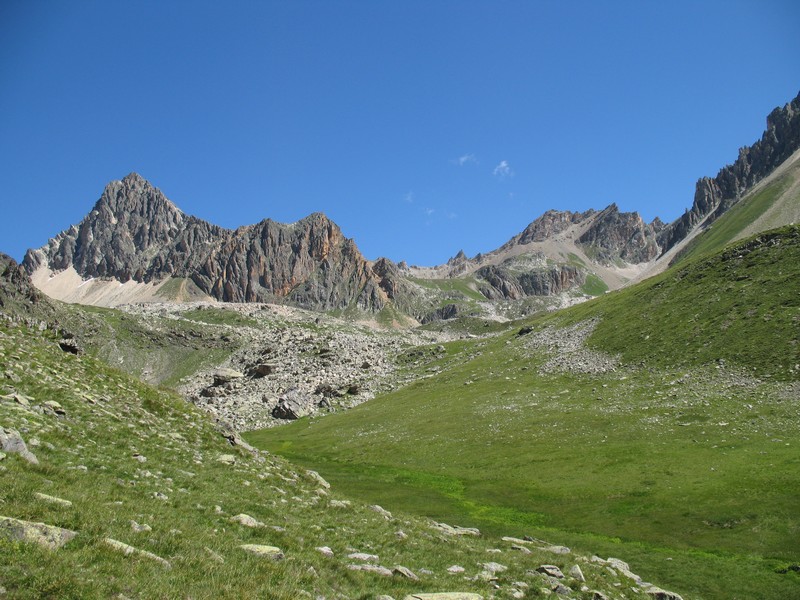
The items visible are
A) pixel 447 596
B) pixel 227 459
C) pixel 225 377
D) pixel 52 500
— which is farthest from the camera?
pixel 225 377

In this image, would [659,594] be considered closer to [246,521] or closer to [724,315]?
[246,521]

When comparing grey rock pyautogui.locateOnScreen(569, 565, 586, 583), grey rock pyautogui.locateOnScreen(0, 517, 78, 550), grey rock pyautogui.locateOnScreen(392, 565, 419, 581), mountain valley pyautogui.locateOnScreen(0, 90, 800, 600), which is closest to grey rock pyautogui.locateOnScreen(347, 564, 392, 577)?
mountain valley pyautogui.locateOnScreen(0, 90, 800, 600)

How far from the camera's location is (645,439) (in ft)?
177

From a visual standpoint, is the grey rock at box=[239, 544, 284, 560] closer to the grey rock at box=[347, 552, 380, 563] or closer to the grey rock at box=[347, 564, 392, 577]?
the grey rock at box=[347, 564, 392, 577]

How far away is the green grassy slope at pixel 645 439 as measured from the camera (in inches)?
1312

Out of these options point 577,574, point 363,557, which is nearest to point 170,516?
point 363,557

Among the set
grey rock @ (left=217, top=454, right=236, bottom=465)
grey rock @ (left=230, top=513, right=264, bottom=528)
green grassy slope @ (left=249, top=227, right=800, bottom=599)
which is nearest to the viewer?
grey rock @ (left=230, top=513, right=264, bottom=528)

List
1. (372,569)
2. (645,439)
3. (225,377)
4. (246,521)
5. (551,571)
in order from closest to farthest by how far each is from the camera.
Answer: (372,569)
(246,521)
(551,571)
(645,439)
(225,377)

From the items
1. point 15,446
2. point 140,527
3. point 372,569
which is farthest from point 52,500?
point 372,569

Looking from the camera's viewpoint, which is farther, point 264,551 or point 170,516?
point 170,516

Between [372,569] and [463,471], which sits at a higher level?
[372,569]

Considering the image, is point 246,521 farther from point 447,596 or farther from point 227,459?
point 227,459

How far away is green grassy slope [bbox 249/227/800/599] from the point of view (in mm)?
33312

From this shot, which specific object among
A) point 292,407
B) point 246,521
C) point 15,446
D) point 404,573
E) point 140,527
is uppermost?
point 292,407
